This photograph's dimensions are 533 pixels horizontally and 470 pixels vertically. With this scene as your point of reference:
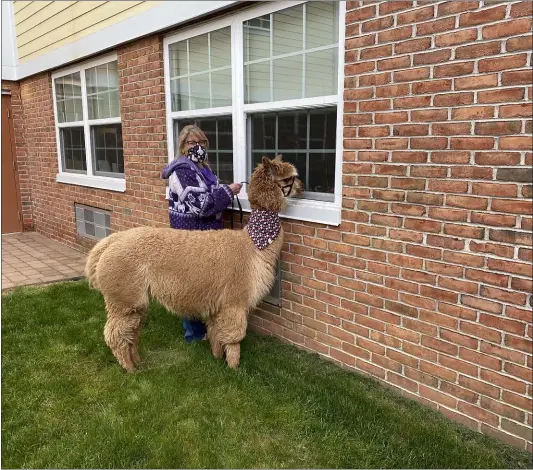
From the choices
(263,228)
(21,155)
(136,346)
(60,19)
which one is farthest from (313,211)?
(21,155)

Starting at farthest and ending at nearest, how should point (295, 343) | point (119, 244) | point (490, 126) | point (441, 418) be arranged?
point (295, 343)
point (119, 244)
point (441, 418)
point (490, 126)

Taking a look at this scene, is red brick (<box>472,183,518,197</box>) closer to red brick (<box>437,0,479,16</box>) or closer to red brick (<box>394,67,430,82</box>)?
red brick (<box>394,67,430,82</box>)

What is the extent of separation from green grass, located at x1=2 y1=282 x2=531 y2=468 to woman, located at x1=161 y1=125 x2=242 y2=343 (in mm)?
1303

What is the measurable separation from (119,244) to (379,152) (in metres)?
2.17

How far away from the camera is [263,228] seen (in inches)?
148

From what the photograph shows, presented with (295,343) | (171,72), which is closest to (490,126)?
(295,343)

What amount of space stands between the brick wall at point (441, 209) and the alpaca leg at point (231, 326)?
0.84 m

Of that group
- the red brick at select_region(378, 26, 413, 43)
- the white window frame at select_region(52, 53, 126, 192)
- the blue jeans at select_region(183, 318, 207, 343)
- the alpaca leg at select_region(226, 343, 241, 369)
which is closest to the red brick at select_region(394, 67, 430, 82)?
the red brick at select_region(378, 26, 413, 43)

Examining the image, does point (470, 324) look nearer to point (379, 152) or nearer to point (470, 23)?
point (379, 152)

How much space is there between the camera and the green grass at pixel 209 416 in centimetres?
283

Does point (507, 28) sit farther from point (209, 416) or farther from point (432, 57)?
point (209, 416)

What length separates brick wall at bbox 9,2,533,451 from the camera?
265cm

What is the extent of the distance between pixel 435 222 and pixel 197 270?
183 cm

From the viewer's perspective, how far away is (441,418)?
3164 millimetres
